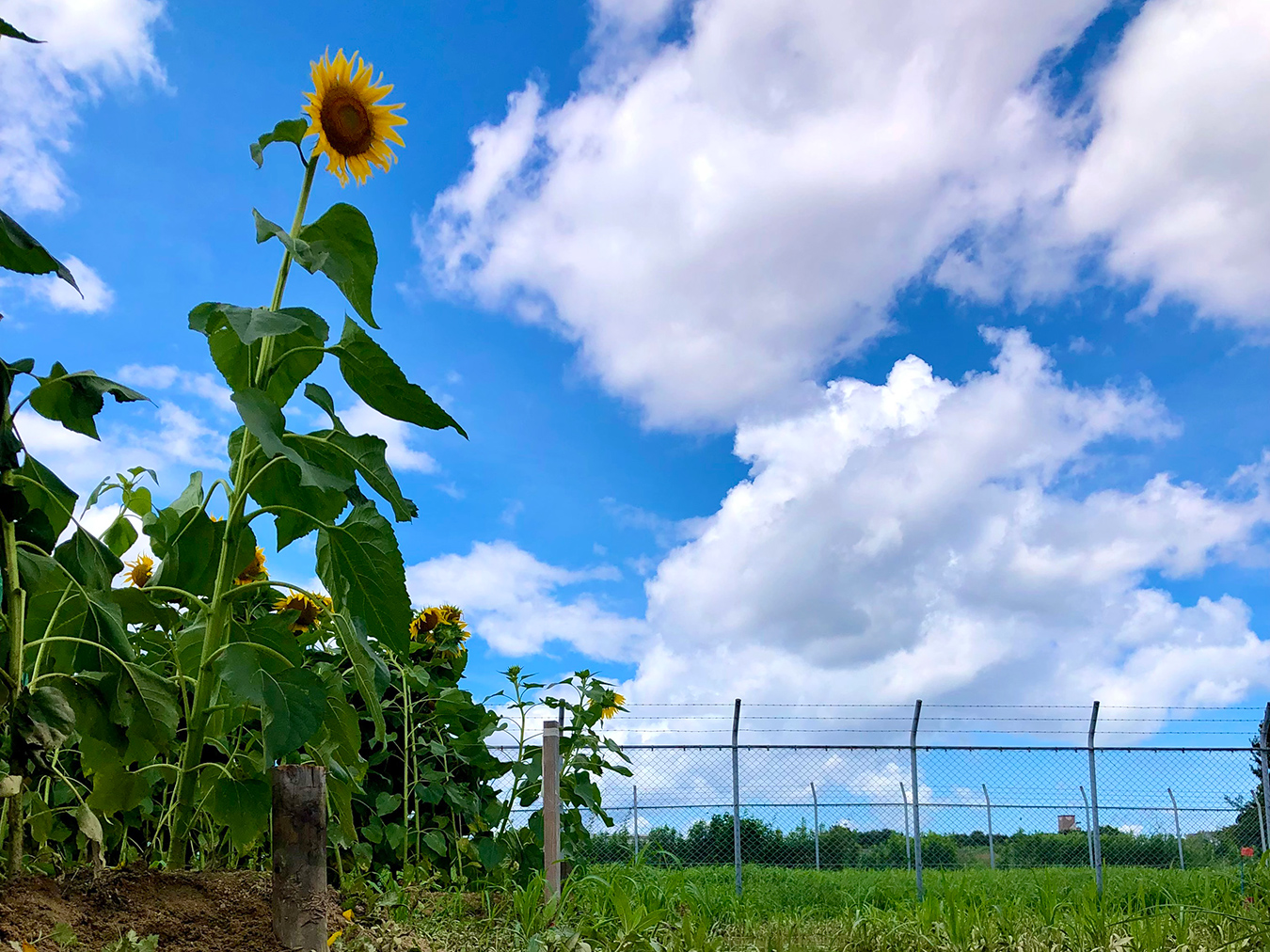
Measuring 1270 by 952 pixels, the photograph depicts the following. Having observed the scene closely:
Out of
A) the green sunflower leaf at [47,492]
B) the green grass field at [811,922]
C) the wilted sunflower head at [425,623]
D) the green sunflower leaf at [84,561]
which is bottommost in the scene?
the green grass field at [811,922]

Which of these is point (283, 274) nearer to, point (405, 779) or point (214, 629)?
point (214, 629)

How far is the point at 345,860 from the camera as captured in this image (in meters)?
4.43

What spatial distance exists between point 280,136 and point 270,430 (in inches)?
33.3

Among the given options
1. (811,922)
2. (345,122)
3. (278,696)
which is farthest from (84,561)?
(811,922)

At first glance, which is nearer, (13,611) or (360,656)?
(13,611)

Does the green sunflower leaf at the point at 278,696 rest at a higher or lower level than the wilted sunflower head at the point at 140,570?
lower

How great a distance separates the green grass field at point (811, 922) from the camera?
385cm

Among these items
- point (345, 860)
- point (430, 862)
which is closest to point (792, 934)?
point (430, 862)

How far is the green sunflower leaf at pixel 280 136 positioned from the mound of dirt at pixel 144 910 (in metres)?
1.74

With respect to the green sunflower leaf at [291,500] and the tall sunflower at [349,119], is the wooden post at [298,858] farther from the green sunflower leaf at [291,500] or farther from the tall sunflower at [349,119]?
the tall sunflower at [349,119]

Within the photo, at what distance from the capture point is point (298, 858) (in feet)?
8.44

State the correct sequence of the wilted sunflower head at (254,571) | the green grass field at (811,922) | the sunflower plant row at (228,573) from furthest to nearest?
the green grass field at (811,922) < the wilted sunflower head at (254,571) < the sunflower plant row at (228,573)

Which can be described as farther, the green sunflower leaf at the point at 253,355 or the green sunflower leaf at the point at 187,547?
the green sunflower leaf at the point at 187,547

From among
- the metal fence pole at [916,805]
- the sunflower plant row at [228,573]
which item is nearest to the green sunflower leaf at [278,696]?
the sunflower plant row at [228,573]
